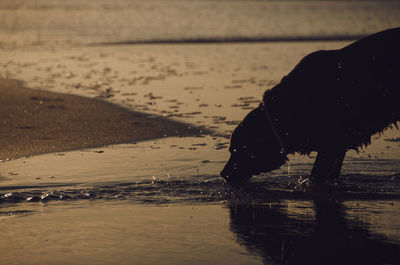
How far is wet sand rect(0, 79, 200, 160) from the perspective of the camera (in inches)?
465

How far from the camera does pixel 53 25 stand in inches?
1570

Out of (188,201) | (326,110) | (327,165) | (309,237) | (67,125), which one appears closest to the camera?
(309,237)

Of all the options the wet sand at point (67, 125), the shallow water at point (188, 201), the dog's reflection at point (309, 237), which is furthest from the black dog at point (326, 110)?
the wet sand at point (67, 125)

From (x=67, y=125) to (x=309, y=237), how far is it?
693 cm

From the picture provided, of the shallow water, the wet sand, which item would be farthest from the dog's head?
the wet sand

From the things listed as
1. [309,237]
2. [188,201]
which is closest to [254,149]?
[188,201]

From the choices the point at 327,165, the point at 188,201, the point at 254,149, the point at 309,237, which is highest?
the point at 254,149

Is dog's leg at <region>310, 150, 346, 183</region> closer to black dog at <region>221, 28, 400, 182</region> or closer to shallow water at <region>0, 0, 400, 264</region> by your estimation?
black dog at <region>221, 28, 400, 182</region>

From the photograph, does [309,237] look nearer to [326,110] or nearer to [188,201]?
[188,201]

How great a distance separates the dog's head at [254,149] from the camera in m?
9.05

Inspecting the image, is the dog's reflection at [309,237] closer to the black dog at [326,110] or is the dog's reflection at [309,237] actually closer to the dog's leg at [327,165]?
the dog's leg at [327,165]

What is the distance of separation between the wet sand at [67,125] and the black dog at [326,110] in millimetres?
3473

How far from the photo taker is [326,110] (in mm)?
8875

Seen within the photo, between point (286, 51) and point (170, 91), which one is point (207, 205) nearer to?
point (170, 91)
